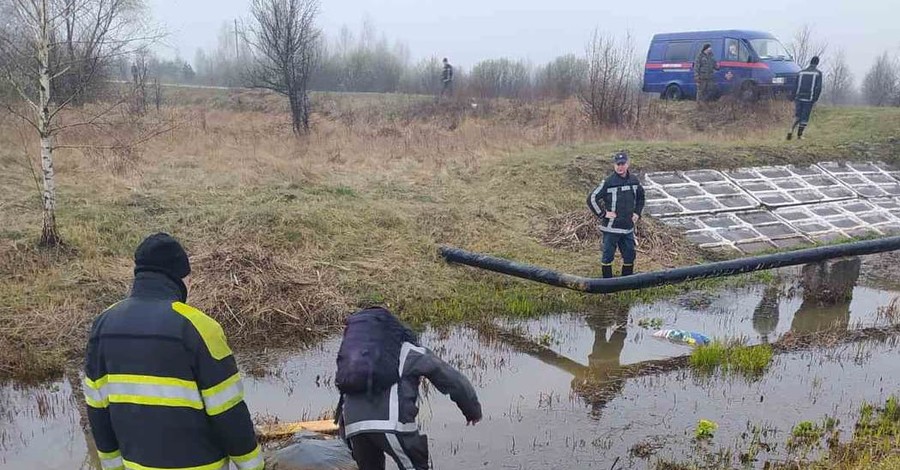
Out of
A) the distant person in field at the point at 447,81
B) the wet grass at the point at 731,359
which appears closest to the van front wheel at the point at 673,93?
the distant person in field at the point at 447,81

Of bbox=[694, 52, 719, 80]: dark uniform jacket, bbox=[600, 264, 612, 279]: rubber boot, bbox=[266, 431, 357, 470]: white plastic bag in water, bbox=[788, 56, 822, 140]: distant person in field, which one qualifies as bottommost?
bbox=[266, 431, 357, 470]: white plastic bag in water

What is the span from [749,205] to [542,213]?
13.8 feet

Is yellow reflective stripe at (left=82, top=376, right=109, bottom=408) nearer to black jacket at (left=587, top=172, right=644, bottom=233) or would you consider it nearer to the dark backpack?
the dark backpack

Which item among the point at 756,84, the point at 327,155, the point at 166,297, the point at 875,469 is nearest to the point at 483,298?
the point at 875,469

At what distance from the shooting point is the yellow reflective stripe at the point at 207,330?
8.85ft

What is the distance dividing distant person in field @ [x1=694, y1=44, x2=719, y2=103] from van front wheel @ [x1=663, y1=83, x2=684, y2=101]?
119 centimetres

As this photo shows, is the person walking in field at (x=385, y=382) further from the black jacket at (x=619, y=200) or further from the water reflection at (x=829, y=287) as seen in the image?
the water reflection at (x=829, y=287)

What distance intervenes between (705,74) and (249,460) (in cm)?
1881

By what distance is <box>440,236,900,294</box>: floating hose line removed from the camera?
27.2 ft

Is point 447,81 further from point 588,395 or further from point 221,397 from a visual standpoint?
point 221,397

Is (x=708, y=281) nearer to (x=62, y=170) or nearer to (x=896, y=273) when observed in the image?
(x=896, y=273)

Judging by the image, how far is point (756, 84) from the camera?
18797 millimetres

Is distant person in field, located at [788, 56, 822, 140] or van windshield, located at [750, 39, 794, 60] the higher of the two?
van windshield, located at [750, 39, 794, 60]

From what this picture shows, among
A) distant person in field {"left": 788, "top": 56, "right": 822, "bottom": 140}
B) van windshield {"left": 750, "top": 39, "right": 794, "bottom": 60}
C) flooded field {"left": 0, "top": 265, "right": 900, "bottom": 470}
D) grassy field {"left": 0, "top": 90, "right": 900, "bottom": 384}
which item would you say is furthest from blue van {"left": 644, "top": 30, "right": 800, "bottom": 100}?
flooded field {"left": 0, "top": 265, "right": 900, "bottom": 470}
